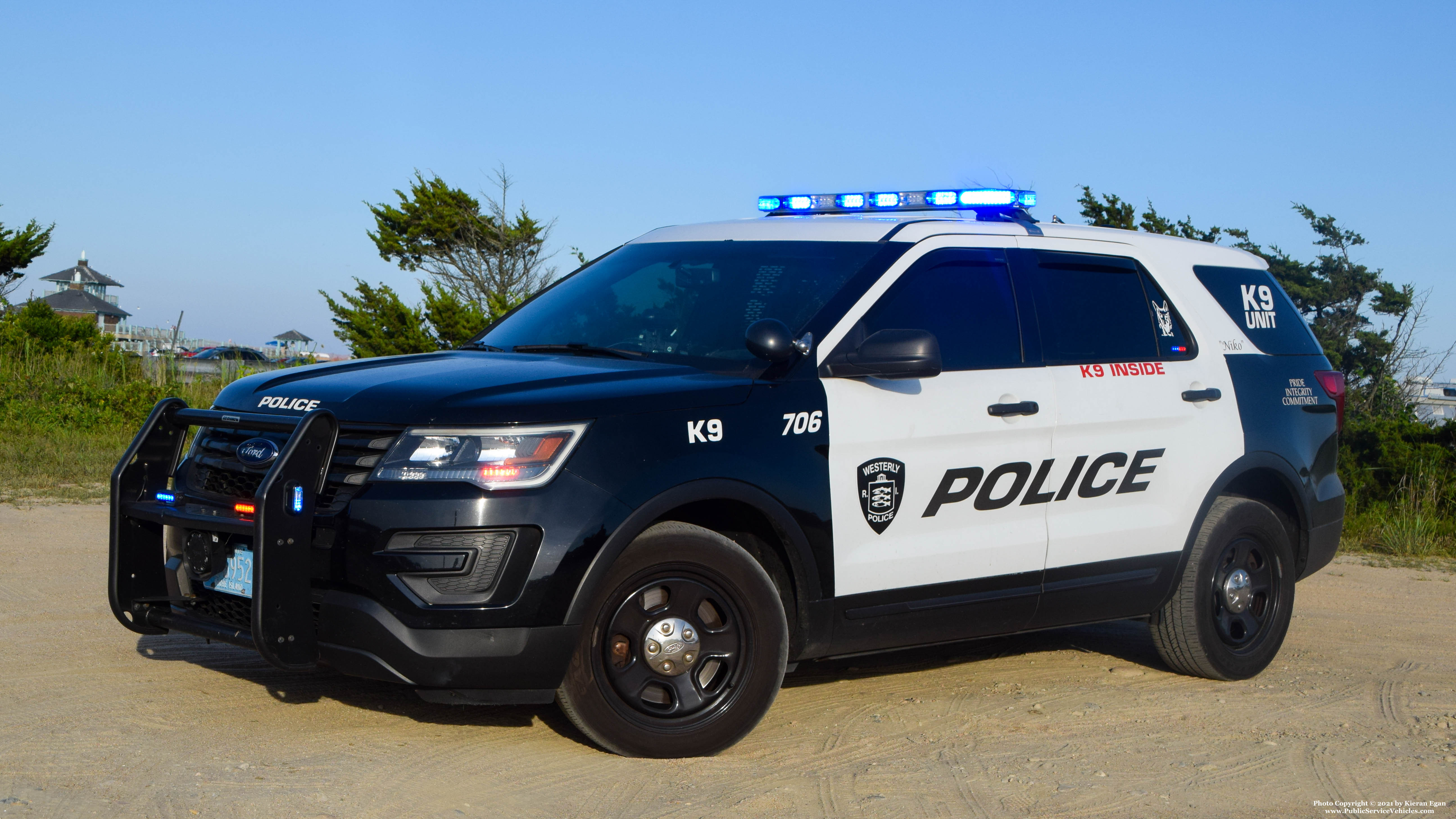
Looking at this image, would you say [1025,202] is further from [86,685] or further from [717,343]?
[86,685]

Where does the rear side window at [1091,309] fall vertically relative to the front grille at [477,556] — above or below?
above

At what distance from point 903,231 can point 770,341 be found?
3.15 feet

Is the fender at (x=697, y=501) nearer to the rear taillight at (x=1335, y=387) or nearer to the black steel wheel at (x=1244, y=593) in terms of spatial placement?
the black steel wheel at (x=1244, y=593)

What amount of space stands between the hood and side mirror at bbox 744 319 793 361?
112mm

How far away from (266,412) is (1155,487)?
3.49 meters

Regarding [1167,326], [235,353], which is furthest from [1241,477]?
[235,353]

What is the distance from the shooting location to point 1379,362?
2298cm

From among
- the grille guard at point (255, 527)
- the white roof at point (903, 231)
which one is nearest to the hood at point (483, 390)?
the grille guard at point (255, 527)

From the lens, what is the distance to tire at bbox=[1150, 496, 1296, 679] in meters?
5.79

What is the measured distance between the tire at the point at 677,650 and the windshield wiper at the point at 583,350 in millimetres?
820

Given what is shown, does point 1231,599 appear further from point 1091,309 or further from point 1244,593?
point 1091,309

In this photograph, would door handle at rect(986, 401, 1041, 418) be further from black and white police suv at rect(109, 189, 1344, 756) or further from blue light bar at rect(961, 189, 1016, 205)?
blue light bar at rect(961, 189, 1016, 205)

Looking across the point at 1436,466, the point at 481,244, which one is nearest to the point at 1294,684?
the point at 1436,466

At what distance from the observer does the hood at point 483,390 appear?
405 centimetres
